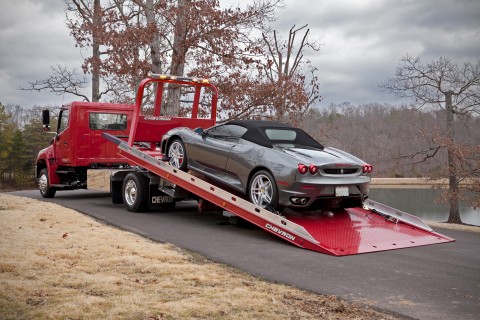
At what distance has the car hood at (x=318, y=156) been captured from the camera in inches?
324

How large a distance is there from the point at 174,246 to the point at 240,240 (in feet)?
3.76

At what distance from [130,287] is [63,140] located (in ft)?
32.0

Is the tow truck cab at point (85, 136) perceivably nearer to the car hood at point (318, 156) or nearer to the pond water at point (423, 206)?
the car hood at point (318, 156)

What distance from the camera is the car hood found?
8.23 meters

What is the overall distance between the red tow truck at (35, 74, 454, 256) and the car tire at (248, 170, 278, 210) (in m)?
0.26

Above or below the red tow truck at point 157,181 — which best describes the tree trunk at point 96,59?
above

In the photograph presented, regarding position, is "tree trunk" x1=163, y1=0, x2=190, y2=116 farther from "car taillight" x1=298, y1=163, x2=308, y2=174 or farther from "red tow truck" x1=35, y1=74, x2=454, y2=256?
"car taillight" x1=298, y1=163, x2=308, y2=174

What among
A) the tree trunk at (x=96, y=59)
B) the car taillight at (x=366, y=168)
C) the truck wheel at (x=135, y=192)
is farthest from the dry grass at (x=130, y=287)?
the tree trunk at (x=96, y=59)

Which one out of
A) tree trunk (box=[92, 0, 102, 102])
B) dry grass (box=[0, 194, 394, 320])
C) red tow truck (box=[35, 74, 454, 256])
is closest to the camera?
dry grass (box=[0, 194, 394, 320])

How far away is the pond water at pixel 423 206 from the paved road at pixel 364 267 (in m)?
18.4

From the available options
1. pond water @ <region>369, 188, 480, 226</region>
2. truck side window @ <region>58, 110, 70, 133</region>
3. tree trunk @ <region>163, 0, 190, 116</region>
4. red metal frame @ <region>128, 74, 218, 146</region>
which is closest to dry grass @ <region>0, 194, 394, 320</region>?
red metal frame @ <region>128, 74, 218, 146</region>

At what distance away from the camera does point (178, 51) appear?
17.8 metres

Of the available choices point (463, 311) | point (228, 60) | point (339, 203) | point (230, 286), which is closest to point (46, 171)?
point (228, 60)

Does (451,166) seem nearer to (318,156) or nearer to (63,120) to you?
(318,156)
